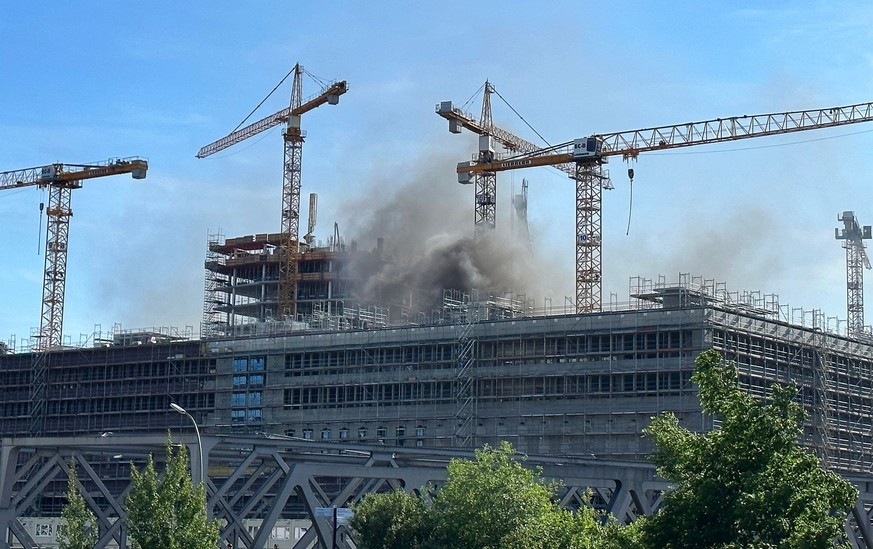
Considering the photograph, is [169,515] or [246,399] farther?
[246,399]

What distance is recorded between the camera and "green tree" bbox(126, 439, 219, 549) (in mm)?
51719

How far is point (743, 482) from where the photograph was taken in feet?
A: 123

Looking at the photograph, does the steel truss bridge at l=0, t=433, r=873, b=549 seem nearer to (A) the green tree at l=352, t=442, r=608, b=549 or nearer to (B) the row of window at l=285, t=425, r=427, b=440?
(A) the green tree at l=352, t=442, r=608, b=549

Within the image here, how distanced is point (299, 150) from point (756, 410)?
506 ft

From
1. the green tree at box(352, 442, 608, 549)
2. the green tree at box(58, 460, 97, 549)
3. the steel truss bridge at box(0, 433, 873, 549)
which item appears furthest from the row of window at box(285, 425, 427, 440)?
the green tree at box(58, 460, 97, 549)

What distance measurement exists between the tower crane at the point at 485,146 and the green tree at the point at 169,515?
133005 mm

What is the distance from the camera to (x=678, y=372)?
412ft

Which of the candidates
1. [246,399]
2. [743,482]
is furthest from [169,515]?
[246,399]

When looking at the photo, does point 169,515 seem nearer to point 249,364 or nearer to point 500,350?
point 500,350

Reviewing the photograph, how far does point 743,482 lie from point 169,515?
23.1 metres

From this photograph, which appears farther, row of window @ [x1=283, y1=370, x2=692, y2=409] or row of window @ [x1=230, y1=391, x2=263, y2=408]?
row of window @ [x1=230, y1=391, x2=263, y2=408]

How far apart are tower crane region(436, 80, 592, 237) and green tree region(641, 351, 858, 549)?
144 meters

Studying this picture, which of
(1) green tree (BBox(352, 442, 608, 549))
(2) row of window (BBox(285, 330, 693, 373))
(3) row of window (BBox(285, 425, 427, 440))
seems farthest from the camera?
(3) row of window (BBox(285, 425, 427, 440))

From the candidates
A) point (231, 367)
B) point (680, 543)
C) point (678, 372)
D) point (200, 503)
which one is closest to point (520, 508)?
point (200, 503)
